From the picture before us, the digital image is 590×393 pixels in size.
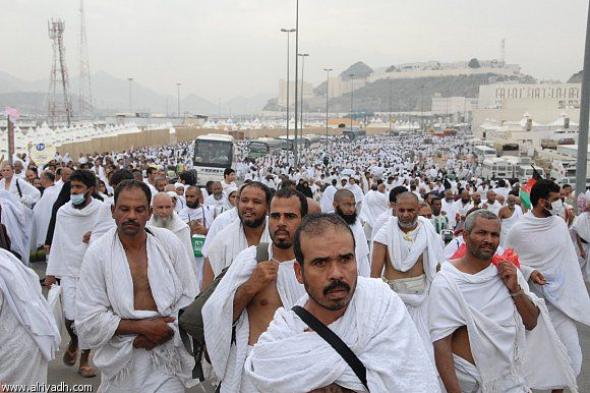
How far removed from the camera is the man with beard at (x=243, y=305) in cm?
333

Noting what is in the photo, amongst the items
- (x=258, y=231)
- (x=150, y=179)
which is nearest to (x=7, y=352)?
(x=258, y=231)

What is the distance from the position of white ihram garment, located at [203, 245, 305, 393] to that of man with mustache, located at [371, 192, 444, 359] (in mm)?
2165

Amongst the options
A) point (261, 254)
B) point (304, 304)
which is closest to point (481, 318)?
point (261, 254)

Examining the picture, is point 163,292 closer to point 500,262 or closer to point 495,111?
point 500,262

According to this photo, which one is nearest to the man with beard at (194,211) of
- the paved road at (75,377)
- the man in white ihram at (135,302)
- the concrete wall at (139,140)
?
the paved road at (75,377)

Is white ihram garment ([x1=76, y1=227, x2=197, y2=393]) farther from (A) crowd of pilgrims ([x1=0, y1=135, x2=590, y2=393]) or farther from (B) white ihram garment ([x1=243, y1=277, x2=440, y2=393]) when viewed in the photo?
(B) white ihram garment ([x1=243, y1=277, x2=440, y2=393])

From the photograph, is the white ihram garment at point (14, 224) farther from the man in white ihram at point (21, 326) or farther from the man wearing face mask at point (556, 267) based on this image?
the man wearing face mask at point (556, 267)

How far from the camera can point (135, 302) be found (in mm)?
4086

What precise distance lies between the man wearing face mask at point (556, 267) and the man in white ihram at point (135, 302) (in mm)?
2530

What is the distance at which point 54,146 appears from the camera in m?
33.4

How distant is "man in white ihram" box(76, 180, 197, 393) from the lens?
4.01 meters

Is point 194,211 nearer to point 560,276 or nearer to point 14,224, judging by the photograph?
point 14,224

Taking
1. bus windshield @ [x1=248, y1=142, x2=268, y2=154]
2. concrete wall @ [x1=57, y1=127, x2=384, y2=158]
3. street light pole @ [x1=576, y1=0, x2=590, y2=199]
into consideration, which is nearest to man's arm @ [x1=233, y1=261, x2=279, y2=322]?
street light pole @ [x1=576, y1=0, x2=590, y2=199]

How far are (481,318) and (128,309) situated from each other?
5.97 feet
